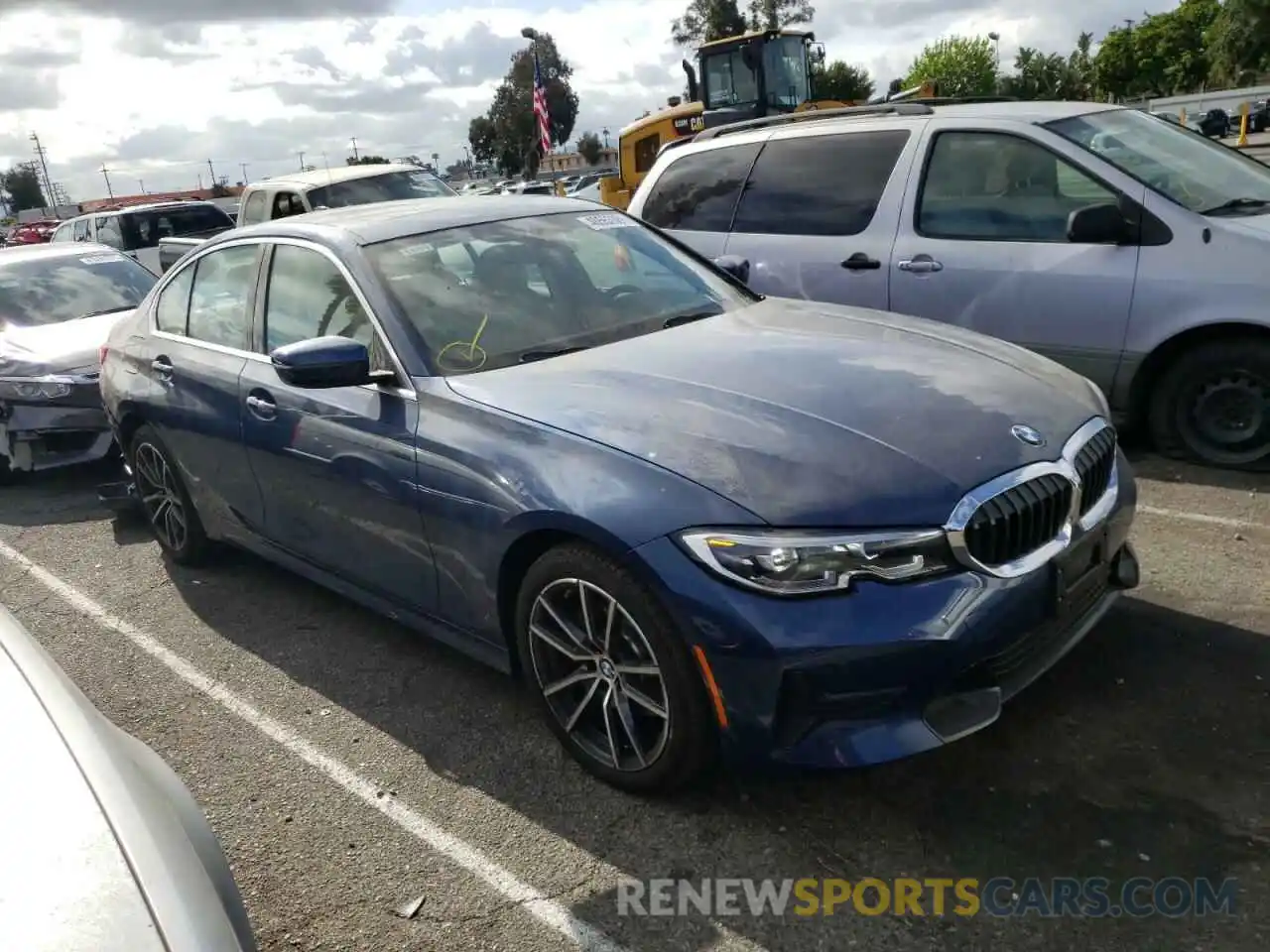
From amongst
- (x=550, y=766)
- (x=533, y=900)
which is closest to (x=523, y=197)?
(x=550, y=766)

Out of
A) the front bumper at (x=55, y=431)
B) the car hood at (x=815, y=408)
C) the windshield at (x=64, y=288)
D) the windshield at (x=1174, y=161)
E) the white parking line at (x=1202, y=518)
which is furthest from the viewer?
the windshield at (x=64, y=288)

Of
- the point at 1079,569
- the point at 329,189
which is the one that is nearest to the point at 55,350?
the point at 329,189

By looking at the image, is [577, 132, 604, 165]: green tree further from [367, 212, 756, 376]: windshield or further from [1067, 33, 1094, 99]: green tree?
[367, 212, 756, 376]: windshield

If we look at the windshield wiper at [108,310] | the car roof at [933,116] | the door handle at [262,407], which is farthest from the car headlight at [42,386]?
the car roof at [933,116]

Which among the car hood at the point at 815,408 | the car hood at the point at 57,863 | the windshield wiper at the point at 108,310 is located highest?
the windshield wiper at the point at 108,310

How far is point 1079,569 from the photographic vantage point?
9.64 feet

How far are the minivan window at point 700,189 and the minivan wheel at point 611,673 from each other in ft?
13.0

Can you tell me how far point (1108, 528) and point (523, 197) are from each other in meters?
2.73

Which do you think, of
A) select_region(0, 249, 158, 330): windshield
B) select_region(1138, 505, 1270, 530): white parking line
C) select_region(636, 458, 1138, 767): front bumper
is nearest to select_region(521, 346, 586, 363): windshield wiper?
select_region(636, 458, 1138, 767): front bumper

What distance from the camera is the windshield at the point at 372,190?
1072 cm

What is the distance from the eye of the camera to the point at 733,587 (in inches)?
103

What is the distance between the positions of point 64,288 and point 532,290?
19.7ft

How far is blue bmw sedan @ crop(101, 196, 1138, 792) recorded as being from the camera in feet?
8.59

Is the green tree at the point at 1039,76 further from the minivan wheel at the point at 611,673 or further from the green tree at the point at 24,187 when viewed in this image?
the green tree at the point at 24,187
